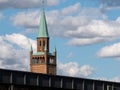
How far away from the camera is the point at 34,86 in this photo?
273 ft

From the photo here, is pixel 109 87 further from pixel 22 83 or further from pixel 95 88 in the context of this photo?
pixel 22 83

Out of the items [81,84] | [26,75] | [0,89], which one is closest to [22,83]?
[26,75]

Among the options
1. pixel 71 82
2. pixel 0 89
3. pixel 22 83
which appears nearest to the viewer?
pixel 0 89

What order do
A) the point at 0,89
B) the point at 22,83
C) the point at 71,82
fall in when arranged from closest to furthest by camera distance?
1. the point at 0,89
2. the point at 22,83
3. the point at 71,82

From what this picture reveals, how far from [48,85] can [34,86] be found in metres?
6.32

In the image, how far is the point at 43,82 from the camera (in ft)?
293

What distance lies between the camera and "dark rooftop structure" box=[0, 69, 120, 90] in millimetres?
82000

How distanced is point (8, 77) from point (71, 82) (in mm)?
13066

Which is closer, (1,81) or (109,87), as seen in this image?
(1,81)

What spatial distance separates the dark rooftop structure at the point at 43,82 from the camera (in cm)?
8200

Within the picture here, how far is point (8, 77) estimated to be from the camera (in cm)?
8325

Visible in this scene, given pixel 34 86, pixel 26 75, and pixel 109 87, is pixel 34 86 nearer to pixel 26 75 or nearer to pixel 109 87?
pixel 26 75

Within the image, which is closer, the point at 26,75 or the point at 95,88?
the point at 26,75

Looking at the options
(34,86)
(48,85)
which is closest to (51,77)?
(48,85)
